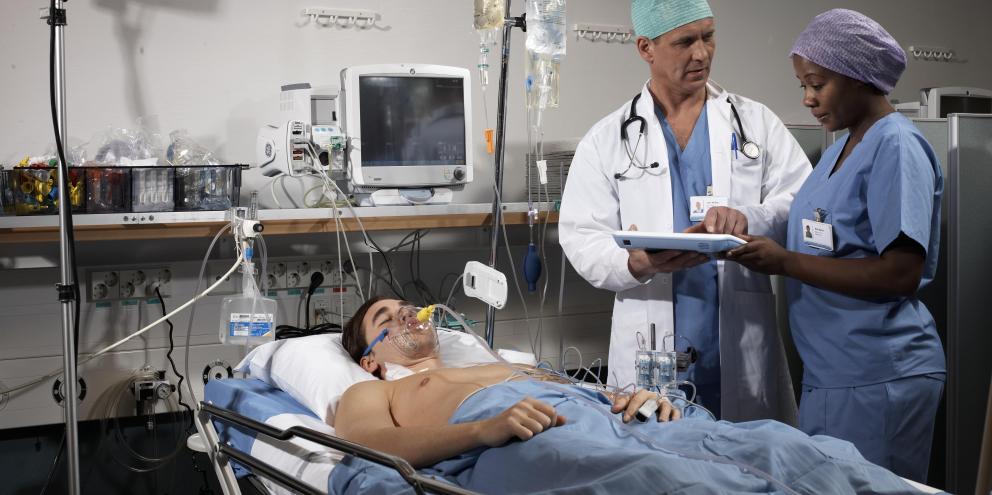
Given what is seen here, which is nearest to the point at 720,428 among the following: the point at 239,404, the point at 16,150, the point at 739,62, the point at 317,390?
the point at 317,390

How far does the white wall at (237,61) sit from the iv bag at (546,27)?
940 millimetres

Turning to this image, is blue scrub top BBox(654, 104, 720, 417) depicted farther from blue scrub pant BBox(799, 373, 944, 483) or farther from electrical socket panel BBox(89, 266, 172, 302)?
electrical socket panel BBox(89, 266, 172, 302)

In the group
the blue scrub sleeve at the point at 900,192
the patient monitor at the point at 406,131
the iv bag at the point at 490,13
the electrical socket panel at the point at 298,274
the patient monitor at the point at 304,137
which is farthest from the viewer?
the electrical socket panel at the point at 298,274

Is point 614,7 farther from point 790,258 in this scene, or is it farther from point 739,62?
point 790,258

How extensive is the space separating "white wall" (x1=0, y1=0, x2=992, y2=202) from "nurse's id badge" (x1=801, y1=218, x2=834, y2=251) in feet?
5.33

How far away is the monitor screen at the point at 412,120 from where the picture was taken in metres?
2.93

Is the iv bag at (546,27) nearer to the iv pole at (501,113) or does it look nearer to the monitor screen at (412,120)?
the iv pole at (501,113)

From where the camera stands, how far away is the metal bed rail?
4.44 ft

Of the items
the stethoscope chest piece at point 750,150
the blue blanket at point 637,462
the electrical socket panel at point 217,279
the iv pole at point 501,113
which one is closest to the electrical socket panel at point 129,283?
the electrical socket panel at point 217,279

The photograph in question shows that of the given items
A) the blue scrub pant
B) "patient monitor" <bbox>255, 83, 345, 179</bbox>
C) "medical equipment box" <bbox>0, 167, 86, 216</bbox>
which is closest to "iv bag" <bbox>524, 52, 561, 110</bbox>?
"patient monitor" <bbox>255, 83, 345, 179</bbox>

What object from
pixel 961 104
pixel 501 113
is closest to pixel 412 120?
pixel 501 113

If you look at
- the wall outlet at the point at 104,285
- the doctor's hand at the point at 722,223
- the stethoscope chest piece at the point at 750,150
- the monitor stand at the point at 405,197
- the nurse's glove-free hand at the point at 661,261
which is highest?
the stethoscope chest piece at the point at 750,150

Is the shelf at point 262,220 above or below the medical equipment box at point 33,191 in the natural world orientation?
below

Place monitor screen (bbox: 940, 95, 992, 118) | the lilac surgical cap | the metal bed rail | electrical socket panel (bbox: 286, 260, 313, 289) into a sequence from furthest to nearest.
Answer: monitor screen (bbox: 940, 95, 992, 118) < electrical socket panel (bbox: 286, 260, 313, 289) < the lilac surgical cap < the metal bed rail
